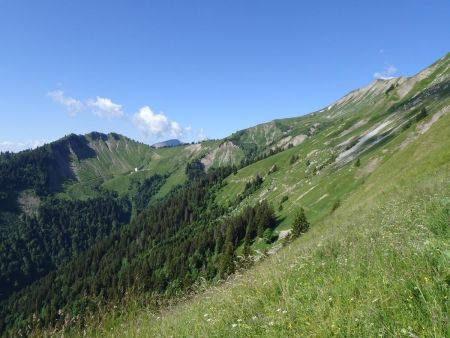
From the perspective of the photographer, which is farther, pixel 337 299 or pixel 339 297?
pixel 339 297

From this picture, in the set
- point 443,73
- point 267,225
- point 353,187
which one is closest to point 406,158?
point 353,187

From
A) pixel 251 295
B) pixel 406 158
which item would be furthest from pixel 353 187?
pixel 251 295

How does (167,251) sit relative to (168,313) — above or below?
below

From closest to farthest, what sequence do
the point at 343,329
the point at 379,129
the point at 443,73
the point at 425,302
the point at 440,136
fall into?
the point at 425,302 → the point at 343,329 → the point at 440,136 → the point at 379,129 → the point at 443,73

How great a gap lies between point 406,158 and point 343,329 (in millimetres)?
59995

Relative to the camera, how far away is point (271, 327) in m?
5.54

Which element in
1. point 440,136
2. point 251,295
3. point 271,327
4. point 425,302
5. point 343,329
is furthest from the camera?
point 440,136

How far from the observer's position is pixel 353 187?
80.9m

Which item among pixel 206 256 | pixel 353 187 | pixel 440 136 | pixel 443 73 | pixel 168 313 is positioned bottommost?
pixel 206 256

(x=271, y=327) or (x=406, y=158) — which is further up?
(x=271, y=327)

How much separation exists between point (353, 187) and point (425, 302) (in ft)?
264

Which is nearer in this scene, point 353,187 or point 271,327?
point 271,327

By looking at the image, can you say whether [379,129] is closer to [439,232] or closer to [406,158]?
[406,158]

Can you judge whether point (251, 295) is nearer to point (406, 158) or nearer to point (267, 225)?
point (406, 158)
